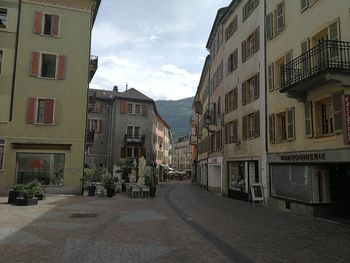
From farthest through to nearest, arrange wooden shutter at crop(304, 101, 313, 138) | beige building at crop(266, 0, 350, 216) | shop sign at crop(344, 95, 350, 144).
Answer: wooden shutter at crop(304, 101, 313, 138) → beige building at crop(266, 0, 350, 216) → shop sign at crop(344, 95, 350, 144)

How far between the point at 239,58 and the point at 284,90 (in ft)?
33.8

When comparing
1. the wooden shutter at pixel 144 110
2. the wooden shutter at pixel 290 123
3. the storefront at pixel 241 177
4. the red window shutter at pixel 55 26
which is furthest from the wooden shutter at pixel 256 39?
the wooden shutter at pixel 144 110

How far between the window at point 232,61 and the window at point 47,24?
42.3 ft

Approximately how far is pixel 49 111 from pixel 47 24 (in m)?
6.49

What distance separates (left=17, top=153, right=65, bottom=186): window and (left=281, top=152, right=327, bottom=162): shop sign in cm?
1539

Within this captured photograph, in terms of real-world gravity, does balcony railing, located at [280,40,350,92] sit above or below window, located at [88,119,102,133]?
below

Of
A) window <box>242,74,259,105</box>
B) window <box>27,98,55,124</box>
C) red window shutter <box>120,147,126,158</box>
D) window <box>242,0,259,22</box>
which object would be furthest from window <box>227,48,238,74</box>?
red window shutter <box>120,147,126,158</box>

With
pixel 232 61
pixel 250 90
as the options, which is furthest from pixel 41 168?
pixel 232 61

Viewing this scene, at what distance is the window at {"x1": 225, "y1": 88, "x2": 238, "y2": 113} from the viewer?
1034 inches

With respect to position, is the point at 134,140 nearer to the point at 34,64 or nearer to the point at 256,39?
the point at 34,64

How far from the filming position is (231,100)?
2747cm

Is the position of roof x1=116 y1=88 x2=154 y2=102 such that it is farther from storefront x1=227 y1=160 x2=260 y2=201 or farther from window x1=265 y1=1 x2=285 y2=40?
window x1=265 y1=1 x2=285 y2=40

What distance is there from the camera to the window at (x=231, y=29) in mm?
27422

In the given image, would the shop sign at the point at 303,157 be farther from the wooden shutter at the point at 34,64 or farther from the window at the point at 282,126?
the wooden shutter at the point at 34,64
